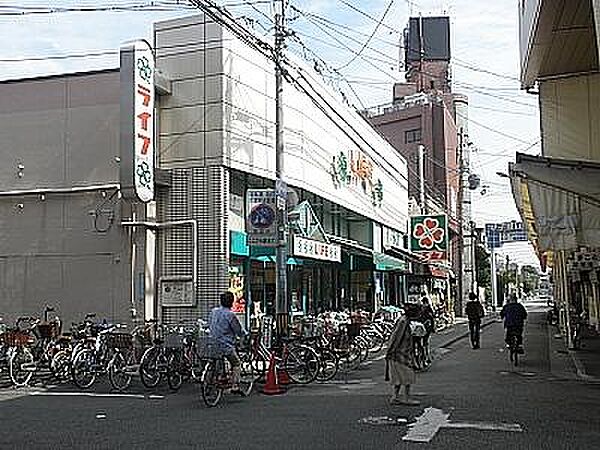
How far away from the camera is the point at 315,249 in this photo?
21.3 metres

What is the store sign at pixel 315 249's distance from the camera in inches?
773

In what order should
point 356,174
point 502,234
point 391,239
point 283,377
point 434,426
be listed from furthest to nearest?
point 502,234 → point 391,239 → point 356,174 → point 283,377 → point 434,426

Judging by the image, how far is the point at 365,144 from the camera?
111 feet

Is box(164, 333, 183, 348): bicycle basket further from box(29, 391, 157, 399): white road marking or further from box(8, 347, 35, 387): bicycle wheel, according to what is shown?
box(8, 347, 35, 387): bicycle wheel

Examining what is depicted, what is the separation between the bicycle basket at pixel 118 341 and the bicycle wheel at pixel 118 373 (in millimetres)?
365

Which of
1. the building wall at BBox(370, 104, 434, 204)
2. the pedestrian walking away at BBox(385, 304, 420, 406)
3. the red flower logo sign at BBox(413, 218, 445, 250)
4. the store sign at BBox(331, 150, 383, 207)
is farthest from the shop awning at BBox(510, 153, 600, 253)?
the building wall at BBox(370, 104, 434, 204)

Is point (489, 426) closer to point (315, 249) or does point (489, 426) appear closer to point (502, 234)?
point (315, 249)

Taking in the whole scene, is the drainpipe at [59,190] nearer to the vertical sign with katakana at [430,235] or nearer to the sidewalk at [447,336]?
the sidewalk at [447,336]

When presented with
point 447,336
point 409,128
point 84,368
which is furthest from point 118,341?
point 409,128

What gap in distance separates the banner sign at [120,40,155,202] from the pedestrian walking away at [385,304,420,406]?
700 centimetres

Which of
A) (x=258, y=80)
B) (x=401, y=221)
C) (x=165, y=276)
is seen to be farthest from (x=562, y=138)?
(x=401, y=221)

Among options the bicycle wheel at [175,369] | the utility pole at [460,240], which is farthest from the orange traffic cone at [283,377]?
the utility pole at [460,240]

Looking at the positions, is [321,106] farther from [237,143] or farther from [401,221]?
[401,221]

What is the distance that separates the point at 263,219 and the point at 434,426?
7.33 metres
